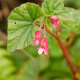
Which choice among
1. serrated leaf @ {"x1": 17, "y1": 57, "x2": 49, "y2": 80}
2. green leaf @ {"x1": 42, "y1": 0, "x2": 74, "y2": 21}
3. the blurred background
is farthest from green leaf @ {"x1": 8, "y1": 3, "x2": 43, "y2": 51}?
serrated leaf @ {"x1": 17, "y1": 57, "x2": 49, "y2": 80}

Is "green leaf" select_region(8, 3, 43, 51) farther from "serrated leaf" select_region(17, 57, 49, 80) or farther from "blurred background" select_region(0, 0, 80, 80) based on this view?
"serrated leaf" select_region(17, 57, 49, 80)

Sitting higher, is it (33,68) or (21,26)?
(21,26)

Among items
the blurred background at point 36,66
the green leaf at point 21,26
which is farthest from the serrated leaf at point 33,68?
the green leaf at point 21,26

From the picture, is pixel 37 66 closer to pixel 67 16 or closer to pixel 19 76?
pixel 19 76

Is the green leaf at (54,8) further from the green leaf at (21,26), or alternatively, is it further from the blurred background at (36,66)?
the blurred background at (36,66)

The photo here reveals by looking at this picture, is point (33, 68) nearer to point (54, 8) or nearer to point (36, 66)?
point (36, 66)

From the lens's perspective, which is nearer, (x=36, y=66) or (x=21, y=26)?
(x=21, y=26)

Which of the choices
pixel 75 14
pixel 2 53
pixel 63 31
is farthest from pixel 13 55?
pixel 75 14

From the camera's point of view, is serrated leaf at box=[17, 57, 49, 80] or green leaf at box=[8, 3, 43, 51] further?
serrated leaf at box=[17, 57, 49, 80]

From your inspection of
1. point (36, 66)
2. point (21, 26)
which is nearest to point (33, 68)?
point (36, 66)
